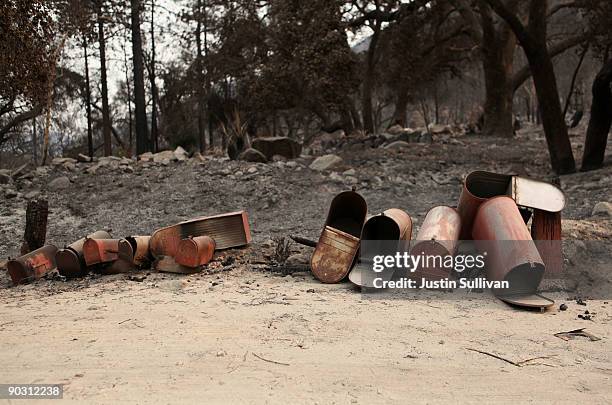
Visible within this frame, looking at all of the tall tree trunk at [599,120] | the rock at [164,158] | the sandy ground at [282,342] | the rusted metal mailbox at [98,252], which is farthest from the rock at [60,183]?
the tall tree trunk at [599,120]

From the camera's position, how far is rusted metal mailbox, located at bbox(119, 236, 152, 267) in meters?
4.99

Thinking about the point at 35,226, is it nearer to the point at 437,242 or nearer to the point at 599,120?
the point at 437,242

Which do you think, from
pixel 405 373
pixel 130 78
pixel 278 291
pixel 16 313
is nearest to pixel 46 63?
pixel 16 313

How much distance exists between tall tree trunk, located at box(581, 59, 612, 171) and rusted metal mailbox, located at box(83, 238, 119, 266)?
761cm

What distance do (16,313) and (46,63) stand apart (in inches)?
179

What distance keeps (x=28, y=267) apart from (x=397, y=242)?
3.27 m

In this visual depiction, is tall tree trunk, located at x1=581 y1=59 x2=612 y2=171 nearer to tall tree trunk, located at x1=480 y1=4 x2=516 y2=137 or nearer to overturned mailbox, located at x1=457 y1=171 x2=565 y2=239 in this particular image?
overturned mailbox, located at x1=457 y1=171 x2=565 y2=239

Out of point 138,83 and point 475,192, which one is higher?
point 138,83

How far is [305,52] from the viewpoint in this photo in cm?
1366

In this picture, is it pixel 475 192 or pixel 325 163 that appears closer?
pixel 475 192

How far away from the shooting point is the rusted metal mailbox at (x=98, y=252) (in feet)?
16.2

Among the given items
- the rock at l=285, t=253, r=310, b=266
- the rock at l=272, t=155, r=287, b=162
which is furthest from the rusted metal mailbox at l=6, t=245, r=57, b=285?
the rock at l=272, t=155, r=287, b=162

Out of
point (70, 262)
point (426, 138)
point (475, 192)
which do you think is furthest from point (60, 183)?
point (426, 138)

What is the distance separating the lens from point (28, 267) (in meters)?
4.97
